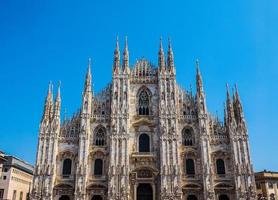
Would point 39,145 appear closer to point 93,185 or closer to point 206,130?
point 93,185

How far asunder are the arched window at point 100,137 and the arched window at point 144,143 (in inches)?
176

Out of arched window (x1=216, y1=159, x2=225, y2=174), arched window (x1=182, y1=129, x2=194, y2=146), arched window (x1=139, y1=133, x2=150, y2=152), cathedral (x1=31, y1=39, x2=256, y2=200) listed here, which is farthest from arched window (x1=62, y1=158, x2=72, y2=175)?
arched window (x1=216, y1=159, x2=225, y2=174)

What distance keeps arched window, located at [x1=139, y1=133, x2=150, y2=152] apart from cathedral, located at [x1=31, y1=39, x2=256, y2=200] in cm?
12

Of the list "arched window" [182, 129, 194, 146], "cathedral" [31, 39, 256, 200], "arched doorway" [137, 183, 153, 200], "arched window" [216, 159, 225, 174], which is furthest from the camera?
"arched window" [182, 129, 194, 146]

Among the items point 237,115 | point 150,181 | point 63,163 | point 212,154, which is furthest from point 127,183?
point 237,115

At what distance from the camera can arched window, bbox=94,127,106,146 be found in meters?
39.9

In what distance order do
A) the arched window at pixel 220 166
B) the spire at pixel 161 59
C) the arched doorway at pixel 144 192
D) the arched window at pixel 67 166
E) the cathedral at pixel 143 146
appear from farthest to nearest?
the spire at pixel 161 59
the arched window at pixel 220 166
the arched window at pixel 67 166
the arched doorway at pixel 144 192
the cathedral at pixel 143 146

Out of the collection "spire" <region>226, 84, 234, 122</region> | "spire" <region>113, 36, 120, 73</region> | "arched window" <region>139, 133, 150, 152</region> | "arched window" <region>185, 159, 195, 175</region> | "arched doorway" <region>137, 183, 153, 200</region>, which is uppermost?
"spire" <region>113, 36, 120, 73</region>

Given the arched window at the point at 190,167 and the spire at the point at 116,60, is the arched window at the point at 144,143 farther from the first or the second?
the spire at the point at 116,60

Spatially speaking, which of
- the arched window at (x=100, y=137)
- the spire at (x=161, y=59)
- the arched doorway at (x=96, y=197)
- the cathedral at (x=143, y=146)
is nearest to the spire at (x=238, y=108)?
the cathedral at (x=143, y=146)

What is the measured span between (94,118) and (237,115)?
1786 centimetres

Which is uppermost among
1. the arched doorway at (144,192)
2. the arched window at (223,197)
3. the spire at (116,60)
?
the spire at (116,60)

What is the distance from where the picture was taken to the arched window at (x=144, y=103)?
1642 inches

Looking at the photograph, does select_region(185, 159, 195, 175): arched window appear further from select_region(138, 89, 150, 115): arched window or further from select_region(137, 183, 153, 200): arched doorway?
select_region(138, 89, 150, 115): arched window
